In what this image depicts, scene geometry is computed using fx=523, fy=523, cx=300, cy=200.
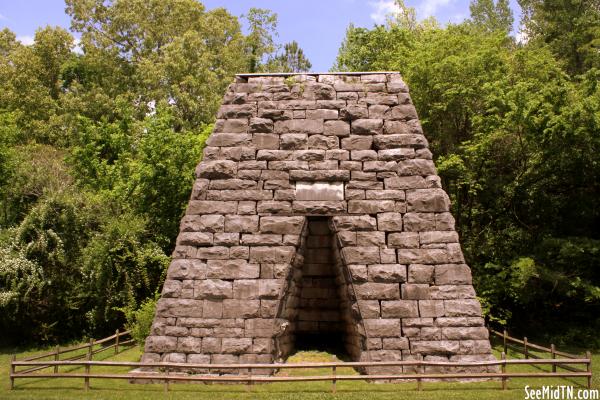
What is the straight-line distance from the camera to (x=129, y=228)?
53.0 feet

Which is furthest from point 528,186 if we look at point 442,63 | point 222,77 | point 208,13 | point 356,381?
point 208,13

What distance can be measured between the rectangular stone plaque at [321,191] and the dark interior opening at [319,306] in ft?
2.74

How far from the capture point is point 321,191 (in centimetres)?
912

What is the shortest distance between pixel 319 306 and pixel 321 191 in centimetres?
376

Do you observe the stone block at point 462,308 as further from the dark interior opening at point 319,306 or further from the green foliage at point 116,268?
the green foliage at point 116,268

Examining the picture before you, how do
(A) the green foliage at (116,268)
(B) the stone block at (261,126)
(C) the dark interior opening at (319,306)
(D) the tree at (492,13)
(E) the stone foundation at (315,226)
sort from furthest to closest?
(D) the tree at (492,13), (A) the green foliage at (116,268), (C) the dark interior opening at (319,306), (B) the stone block at (261,126), (E) the stone foundation at (315,226)

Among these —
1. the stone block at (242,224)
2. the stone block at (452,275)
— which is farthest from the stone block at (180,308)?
the stone block at (452,275)

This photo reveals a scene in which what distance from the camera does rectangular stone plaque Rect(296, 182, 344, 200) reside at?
9.10 metres

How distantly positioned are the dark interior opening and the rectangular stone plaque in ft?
2.74

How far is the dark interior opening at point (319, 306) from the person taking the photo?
33.7 ft

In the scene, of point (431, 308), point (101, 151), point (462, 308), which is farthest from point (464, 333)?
point (101, 151)

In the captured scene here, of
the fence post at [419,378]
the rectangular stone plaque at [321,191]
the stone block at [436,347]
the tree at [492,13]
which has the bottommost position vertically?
the fence post at [419,378]

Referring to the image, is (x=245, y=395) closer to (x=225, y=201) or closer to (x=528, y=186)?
(x=225, y=201)

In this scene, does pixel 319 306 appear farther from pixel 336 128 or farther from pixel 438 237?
pixel 336 128
